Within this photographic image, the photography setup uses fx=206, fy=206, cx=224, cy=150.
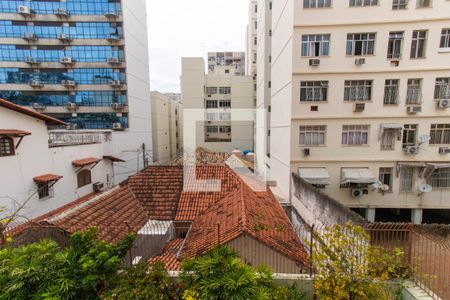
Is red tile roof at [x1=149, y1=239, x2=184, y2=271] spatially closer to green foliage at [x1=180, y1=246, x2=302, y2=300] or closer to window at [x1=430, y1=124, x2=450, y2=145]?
green foliage at [x1=180, y1=246, x2=302, y2=300]

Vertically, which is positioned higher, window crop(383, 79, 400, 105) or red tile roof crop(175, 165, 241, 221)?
window crop(383, 79, 400, 105)

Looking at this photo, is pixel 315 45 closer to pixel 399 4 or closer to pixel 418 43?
pixel 399 4

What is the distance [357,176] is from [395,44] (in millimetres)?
7025

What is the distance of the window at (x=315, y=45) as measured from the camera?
10758mm

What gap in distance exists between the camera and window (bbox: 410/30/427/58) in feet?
33.8

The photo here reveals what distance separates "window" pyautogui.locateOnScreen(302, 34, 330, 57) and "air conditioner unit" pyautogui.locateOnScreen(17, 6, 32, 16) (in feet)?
81.0

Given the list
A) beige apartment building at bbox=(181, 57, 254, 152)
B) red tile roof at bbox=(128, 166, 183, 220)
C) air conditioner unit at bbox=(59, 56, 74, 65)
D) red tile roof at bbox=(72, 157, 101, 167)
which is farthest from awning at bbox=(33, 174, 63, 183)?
beige apartment building at bbox=(181, 57, 254, 152)

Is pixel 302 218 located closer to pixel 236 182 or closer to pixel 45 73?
pixel 236 182

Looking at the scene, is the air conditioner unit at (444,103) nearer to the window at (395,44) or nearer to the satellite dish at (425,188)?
the window at (395,44)

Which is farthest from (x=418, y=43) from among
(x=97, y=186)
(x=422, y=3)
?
(x=97, y=186)

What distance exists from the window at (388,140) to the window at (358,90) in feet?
6.90

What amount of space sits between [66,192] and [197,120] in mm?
19749

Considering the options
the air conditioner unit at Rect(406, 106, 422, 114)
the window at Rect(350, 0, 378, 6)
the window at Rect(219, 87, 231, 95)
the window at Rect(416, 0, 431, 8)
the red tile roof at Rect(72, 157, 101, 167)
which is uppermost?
the window at Rect(350, 0, 378, 6)

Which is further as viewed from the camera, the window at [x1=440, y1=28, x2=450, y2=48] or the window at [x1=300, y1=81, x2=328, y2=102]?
the window at [x1=300, y1=81, x2=328, y2=102]
